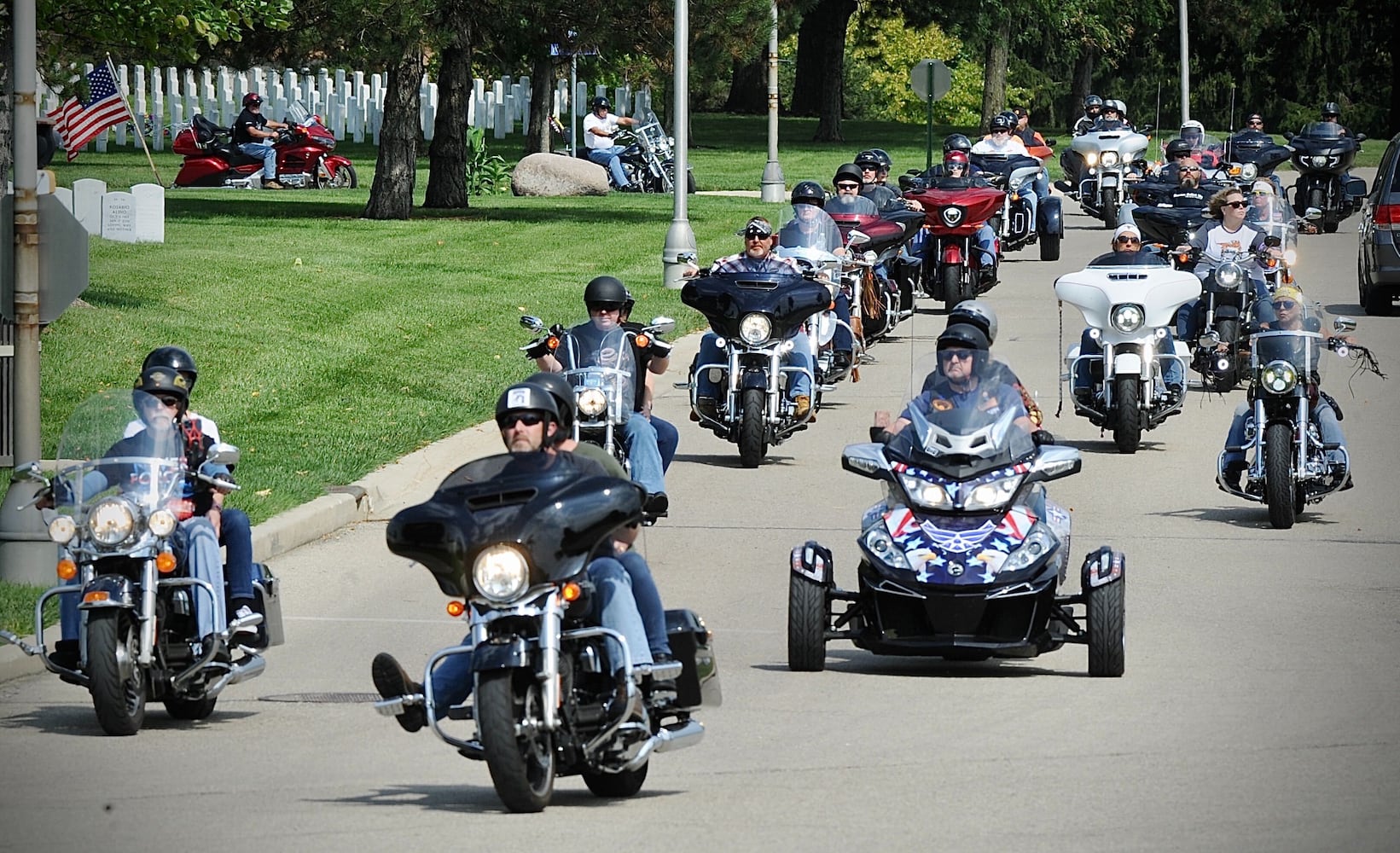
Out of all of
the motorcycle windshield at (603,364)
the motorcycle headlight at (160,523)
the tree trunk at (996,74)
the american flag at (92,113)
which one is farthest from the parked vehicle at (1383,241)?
the tree trunk at (996,74)

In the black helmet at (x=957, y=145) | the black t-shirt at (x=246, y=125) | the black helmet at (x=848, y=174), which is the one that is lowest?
the black helmet at (x=848, y=174)

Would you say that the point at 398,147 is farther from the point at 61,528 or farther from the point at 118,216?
the point at 61,528

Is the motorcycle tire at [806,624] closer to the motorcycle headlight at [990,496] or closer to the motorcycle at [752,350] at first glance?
the motorcycle headlight at [990,496]

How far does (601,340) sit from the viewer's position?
520 inches

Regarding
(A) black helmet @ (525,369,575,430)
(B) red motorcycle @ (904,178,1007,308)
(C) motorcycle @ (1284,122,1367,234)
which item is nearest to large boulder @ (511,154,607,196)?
(C) motorcycle @ (1284,122,1367,234)

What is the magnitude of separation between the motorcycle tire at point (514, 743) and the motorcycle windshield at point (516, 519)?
0.32 metres

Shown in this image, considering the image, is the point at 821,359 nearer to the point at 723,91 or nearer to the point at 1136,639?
the point at 1136,639

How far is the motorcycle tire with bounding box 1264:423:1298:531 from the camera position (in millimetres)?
14086

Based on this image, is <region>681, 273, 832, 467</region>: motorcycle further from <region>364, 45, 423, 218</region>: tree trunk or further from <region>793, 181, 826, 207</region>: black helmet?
<region>364, 45, 423, 218</region>: tree trunk

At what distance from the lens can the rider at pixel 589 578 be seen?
7551 millimetres

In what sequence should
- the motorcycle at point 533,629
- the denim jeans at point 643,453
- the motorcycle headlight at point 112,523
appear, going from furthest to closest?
the denim jeans at point 643,453, the motorcycle headlight at point 112,523, the motorcycle at point 533,629

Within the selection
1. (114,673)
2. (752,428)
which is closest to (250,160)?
(752,428)

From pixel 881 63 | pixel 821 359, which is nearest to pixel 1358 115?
pixel 881 63

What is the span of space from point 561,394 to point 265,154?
3229 cm
